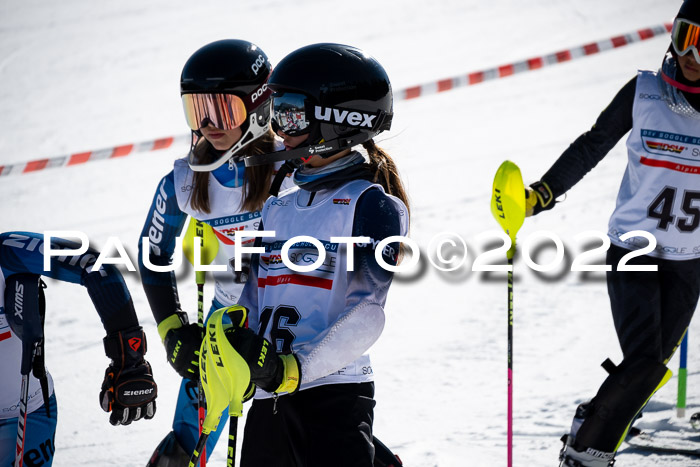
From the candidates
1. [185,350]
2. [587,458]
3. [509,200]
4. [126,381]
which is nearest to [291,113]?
[185,350]

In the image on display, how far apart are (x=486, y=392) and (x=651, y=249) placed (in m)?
2.10

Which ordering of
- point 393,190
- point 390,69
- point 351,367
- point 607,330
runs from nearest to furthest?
point 351,367
point 393,190
point 607,330
point 390,69

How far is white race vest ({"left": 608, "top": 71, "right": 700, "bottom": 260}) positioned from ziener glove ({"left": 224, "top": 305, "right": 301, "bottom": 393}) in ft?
7.96

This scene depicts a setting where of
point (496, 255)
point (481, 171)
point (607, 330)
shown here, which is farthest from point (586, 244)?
point (481, 171)

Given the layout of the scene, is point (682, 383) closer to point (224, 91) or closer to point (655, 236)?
point (655, 236)

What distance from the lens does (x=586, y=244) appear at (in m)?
9.19

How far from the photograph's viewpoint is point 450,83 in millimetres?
15031

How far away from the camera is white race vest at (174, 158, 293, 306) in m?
4.52

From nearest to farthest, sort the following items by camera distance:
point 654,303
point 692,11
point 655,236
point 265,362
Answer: point 265,362, point 692,11, point 654,303, point 655,236

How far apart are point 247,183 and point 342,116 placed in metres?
1.22

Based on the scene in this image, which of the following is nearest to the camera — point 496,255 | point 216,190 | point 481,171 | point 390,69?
point 216,190

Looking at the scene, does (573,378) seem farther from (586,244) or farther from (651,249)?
(586,244)

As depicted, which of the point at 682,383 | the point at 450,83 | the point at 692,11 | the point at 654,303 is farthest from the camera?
the point at 450,83

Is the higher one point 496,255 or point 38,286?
point 38,286
